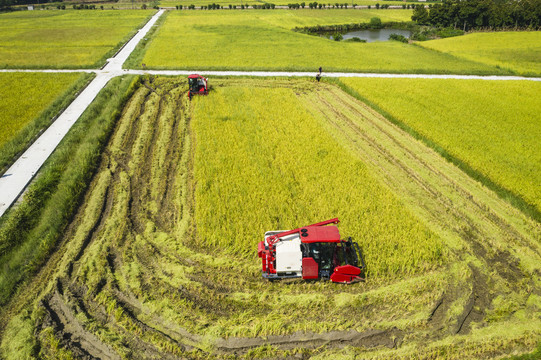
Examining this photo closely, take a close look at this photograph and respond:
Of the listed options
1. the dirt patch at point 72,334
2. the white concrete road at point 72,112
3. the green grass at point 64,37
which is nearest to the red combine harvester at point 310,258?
the dirt patch at point 72,334

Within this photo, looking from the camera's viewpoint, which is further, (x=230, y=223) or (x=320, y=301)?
(x=230, y=223)

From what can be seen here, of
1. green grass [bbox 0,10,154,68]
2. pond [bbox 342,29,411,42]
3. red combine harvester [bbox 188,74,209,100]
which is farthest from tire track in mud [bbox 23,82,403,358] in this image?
pond [bbox 342,29,411,42]

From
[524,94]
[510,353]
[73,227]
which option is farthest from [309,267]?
[524,94]

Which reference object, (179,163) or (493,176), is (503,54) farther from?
(179,163)

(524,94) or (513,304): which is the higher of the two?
(524,94)

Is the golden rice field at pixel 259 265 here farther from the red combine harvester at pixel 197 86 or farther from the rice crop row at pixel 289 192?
the red combine harvester at pixel 197 86

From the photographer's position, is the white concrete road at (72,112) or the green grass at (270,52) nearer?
the white concrete road at (72,112)

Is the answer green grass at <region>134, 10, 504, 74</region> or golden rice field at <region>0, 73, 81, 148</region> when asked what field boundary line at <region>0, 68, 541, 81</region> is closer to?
green grass at <region>134, 10, 504, 74</region>
